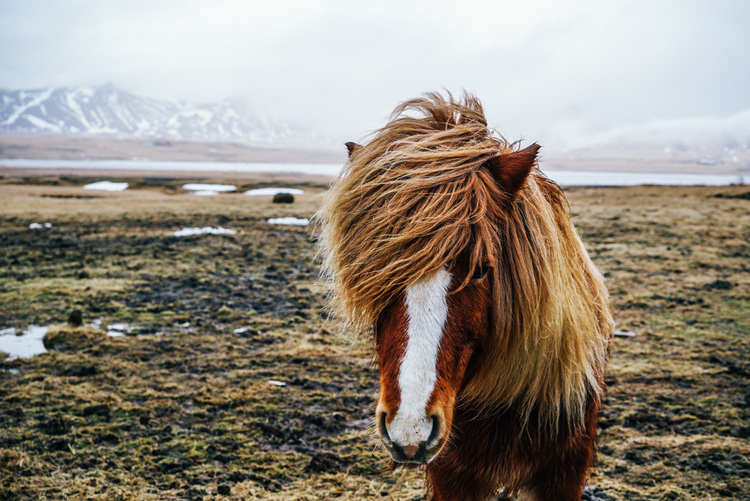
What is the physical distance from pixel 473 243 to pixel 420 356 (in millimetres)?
444

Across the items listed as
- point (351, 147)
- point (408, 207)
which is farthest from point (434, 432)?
point (351, 147)

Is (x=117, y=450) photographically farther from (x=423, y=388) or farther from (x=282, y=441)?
(x=423, y=388)

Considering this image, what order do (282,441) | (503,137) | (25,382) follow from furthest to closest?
(25,382) → (282,441) → (503,137)

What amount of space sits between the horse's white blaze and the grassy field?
45.4 inches

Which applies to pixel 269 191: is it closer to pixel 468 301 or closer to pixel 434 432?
pixel 468 301

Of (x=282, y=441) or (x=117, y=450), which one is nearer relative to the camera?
(x=117, y=450)

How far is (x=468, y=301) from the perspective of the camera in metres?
1.62

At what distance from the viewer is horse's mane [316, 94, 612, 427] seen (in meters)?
1.63

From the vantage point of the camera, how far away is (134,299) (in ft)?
26.4

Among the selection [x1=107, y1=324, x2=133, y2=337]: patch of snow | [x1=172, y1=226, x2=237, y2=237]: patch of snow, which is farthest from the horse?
[x1=172, y1=226, x2=237, y2=237]: patch of snow

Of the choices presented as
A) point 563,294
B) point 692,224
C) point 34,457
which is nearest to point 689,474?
point 563,294

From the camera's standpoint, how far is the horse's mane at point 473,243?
163 cm

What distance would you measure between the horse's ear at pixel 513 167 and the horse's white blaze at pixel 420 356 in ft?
1.50

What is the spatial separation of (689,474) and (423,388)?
11.3 feet
